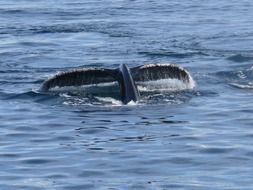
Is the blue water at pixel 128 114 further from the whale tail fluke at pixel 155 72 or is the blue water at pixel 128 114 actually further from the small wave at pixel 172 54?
the whale tail fluke at pixel 155 72

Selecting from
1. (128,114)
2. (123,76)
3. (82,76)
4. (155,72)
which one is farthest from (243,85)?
(128,114)

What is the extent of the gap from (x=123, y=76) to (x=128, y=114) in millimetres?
969

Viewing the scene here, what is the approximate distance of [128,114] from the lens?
49.0ft

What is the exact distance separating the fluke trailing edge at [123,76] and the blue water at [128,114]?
26cm

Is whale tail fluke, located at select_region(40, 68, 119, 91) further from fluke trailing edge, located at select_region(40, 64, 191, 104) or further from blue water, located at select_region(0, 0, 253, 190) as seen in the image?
blue water, located at select_region(0, 0, 253, 190)

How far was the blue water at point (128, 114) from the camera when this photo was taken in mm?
11570

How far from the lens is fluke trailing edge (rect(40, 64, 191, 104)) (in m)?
15.6

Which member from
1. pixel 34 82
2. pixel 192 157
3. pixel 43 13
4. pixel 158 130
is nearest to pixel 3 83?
pixel 34 82

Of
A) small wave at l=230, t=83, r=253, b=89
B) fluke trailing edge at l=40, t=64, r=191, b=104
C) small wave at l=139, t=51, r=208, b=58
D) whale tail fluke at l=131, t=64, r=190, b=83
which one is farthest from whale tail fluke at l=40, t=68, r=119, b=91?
small wave at l=139, t=51, r=208, b=58

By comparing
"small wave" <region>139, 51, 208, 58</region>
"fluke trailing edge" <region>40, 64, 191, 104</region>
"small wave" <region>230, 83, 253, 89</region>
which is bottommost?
"small wave" <region>139, 51, 208, 58</region>

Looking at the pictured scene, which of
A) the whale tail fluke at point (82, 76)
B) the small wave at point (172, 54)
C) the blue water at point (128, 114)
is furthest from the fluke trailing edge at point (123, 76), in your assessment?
the small wave at point (172, 54)

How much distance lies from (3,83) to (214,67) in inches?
160

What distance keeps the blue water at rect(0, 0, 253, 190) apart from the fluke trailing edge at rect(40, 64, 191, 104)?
0.86 feet

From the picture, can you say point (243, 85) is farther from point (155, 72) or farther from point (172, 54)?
point (172, 54)
